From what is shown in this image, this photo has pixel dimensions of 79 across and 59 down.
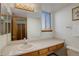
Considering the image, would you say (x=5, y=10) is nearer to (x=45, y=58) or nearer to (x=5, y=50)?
(x=5, y=50)

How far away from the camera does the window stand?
1397mm

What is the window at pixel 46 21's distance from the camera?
1397mm

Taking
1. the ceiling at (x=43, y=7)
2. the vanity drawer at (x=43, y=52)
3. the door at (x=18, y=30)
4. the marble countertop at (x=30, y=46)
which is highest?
the ceiling at (x=43, y=7)

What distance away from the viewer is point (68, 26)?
1.37 m

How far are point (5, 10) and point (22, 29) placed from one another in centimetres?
40

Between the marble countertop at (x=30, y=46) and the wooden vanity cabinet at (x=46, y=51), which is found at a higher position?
the marble countertop at (x=30, y=46)

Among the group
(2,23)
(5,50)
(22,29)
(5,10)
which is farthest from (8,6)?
(5,50)

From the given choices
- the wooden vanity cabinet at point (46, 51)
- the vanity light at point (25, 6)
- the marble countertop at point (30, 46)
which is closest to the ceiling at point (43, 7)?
the vanity light at point (25, 6)

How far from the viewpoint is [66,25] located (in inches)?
54.1

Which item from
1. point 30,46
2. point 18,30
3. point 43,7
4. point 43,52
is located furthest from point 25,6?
point 43,52

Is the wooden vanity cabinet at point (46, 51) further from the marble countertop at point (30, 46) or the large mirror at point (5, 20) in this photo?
the large mirror at point (5, 20)

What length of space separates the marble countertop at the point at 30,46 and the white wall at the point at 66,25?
155 millimetres

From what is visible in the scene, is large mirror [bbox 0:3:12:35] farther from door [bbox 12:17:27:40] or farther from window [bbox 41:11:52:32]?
window [bbox 41:11:52:32]

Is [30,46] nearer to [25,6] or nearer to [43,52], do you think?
[43,52]
